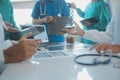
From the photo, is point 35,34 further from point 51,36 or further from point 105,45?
point 105,45

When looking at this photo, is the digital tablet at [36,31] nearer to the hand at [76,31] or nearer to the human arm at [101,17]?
the hand at [76,31]

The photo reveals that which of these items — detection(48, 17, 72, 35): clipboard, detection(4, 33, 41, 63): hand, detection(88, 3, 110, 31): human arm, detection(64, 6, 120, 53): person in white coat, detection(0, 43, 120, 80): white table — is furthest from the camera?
detection(88, 3, 110, 31): human arm

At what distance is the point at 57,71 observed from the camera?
0.87 metres

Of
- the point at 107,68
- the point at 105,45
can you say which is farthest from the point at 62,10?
the point at 107,68

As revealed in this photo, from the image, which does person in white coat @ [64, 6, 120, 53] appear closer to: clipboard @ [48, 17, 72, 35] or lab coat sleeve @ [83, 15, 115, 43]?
lab coat sleeve @ [83, 15, 115, 43]

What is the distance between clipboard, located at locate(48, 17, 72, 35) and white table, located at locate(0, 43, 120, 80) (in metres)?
0.71

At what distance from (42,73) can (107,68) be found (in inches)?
12.3

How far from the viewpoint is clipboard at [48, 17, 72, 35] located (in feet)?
5.58

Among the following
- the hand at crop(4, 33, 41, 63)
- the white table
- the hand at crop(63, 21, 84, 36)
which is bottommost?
the white table

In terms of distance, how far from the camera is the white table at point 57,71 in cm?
80

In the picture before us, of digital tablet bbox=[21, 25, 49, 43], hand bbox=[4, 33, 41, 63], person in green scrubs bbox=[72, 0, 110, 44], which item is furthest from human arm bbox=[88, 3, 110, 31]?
hand bbox=[4, 33, 41, 63]

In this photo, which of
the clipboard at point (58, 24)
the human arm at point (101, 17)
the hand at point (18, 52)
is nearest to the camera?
the hand at point (18, 52)

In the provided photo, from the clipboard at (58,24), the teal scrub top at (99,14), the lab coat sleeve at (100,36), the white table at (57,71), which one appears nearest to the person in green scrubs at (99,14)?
the teal scrub top at (99,14)

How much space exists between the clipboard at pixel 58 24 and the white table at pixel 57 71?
0.71 meters
